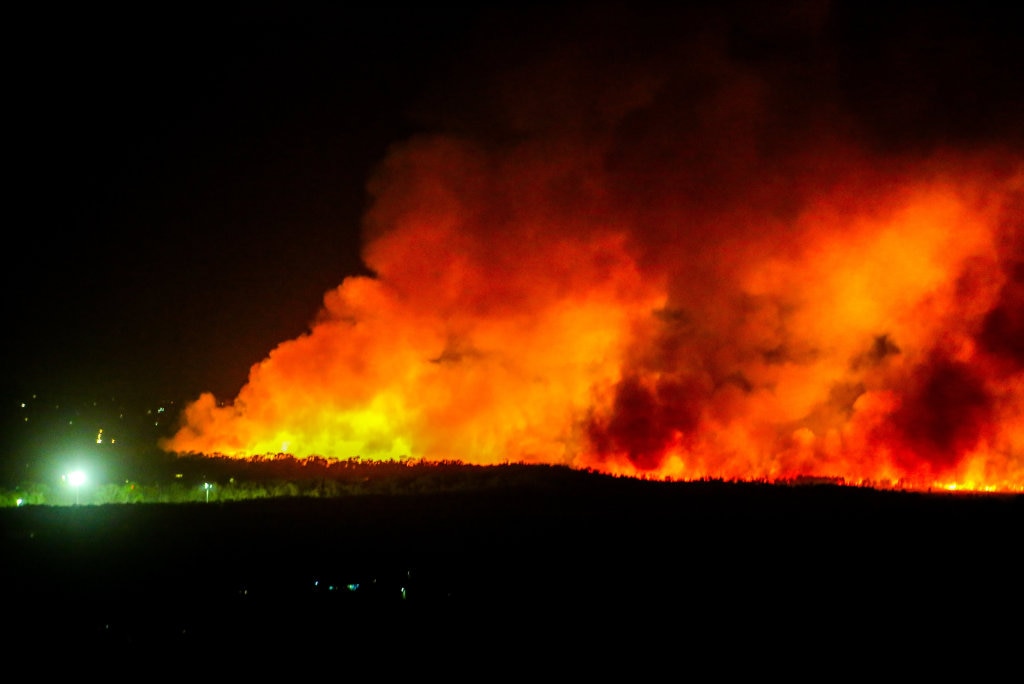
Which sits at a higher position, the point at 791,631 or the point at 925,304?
the point at 925,304

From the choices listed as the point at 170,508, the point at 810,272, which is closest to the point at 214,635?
the point at 170,508

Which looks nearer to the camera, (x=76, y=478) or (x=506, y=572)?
(x=506, y=572)

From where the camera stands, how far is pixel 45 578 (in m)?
9.48

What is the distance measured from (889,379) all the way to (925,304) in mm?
2366

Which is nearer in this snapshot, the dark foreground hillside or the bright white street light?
the dark foreground hillside

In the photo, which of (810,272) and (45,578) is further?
(810,272)

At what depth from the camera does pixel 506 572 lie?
9922mm

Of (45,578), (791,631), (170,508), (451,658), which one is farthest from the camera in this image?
(170,508)

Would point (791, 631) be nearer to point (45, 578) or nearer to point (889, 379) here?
point (45, 578)

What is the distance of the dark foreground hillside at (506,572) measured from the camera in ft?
26.7

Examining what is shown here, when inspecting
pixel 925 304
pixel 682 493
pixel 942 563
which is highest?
pixel 925 304

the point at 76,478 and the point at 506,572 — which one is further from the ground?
the point at 76,478

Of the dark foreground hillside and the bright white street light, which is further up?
the bright white street light

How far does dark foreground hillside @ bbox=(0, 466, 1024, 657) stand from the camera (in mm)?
8148
